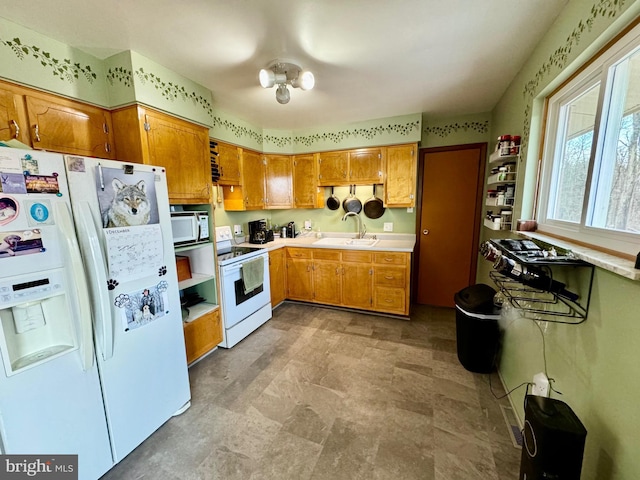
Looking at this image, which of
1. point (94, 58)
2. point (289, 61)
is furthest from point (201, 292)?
point (289, 61)

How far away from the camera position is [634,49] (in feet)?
3.19

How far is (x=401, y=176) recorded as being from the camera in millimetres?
3129

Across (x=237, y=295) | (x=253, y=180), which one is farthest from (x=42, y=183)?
(x=253, y=180)

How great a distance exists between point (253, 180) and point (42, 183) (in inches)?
88.7

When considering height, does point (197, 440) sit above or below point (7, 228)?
below

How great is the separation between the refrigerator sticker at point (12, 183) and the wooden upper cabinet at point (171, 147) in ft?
2.56

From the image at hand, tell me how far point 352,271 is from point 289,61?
228 centimetres

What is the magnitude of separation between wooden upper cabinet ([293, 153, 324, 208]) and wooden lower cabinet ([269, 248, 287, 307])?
776 mm

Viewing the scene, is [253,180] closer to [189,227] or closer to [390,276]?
[189,227]

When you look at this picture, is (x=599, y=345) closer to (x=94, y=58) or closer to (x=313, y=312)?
(x=313, y=312)

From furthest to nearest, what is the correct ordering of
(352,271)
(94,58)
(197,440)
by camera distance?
(352,271)
(94,58)
(197,440)

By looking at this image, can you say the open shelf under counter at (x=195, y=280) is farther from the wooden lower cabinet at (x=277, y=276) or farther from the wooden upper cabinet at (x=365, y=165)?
the wooden upper cabinet at (x=365, y=165)

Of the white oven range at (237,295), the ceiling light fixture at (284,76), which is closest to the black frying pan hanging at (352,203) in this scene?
the white oven range at (237,295)

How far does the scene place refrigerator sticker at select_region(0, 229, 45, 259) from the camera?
1019 millimetres
